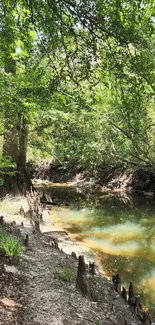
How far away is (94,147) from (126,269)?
11798mm

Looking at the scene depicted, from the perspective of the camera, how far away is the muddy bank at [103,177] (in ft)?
85.4

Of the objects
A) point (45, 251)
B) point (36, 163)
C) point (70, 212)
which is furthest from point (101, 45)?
point (36, 163)

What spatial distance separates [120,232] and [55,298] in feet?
27.2

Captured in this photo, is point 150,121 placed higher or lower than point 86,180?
higher

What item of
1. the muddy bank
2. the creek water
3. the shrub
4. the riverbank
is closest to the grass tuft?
the riverbank

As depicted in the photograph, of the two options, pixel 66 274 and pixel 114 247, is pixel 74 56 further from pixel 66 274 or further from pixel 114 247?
pixel 114 247

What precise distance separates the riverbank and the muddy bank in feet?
50.6

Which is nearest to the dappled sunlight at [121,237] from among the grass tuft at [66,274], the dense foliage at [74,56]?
the grass tuft at [66,274]

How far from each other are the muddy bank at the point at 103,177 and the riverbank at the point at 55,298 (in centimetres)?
1543

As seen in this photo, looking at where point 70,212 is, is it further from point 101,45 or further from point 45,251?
point 101,45

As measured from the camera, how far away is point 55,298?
547cm

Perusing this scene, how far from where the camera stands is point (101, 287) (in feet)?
21.1

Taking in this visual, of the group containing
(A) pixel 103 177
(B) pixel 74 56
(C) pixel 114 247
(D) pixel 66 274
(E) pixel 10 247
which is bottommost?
(C) pixel 114 247

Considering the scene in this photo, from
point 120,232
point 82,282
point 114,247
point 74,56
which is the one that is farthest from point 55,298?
point 120,232
